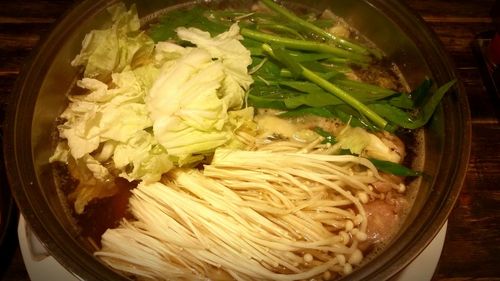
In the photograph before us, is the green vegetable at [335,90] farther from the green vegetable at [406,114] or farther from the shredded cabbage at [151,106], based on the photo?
the shredded cabbage at [151,106]

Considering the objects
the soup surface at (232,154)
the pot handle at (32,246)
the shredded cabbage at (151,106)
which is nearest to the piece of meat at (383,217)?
the soup surface at (232,154)

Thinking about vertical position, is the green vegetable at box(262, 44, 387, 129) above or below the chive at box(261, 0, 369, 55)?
below

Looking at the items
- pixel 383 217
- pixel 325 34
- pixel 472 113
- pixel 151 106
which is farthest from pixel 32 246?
pixel 472 113

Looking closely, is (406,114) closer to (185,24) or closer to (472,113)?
(472,113)

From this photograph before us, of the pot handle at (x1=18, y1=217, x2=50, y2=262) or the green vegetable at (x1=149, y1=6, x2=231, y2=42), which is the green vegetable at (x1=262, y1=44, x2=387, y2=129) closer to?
the green vegetable at (x1=149, y1=6, x2=231, y2=42)

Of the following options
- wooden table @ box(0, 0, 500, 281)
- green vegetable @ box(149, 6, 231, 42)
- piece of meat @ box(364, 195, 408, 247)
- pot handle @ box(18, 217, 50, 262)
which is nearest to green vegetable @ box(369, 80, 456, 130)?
piece of meat @ box(364, 195, 408, 247)
